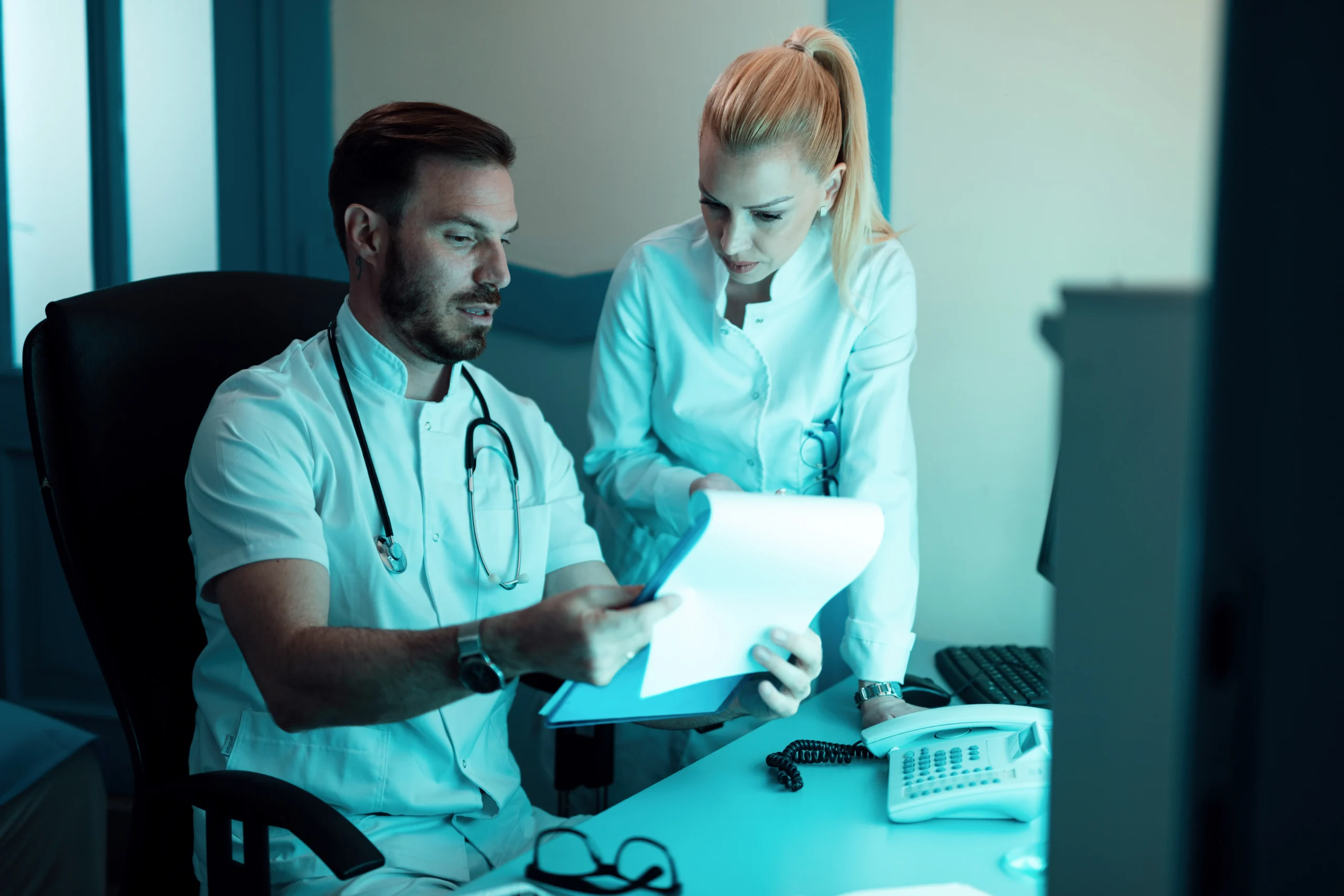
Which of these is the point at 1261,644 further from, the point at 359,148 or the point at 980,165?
the point at 980,165

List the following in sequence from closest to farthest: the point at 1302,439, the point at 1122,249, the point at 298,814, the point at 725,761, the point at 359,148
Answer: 1. the point at 1302,439
2. the point at 298,814
3. the point at 725,761
4. the point at 359,148
5. the point at 1122,249

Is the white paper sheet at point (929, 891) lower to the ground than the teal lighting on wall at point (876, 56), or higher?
lower

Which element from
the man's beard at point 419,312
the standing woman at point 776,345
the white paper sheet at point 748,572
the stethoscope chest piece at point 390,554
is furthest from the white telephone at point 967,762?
the man's beard at point 419,312

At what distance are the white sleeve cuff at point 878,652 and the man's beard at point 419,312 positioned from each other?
0.67m

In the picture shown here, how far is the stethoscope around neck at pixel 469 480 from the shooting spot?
1243 mm

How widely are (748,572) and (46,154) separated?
251 centimetres

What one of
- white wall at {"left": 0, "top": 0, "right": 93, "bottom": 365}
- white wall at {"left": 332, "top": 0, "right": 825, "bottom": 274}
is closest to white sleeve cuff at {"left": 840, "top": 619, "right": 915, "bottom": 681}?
white wall at {"left": 332, "top": 0, "right": 825, "bottom": 274}

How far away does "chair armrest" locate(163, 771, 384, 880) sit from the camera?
35.6 inches

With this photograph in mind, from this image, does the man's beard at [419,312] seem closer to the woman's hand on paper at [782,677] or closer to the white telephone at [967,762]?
the woman's hand on paper at [782,677]

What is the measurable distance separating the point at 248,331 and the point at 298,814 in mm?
693

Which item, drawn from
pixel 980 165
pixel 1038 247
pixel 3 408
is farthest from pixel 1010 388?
pixel 3 408

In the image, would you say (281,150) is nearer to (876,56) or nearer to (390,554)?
(876,56)

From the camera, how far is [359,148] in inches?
54.1

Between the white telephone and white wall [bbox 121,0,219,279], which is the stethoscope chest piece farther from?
white wall [bbox 121,0,219,279]
